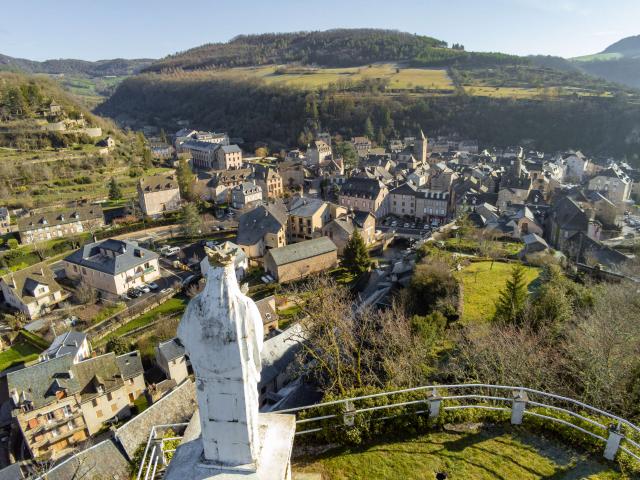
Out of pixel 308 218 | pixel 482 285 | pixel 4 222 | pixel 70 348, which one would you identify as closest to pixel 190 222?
pixel 308 218

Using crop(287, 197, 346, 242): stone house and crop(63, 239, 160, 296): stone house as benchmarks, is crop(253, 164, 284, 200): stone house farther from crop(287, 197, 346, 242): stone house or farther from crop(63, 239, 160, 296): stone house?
crop(63, 239, 160, 296): stone house

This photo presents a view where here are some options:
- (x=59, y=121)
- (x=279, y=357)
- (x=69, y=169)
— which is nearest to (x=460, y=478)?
(x=279, y=357)

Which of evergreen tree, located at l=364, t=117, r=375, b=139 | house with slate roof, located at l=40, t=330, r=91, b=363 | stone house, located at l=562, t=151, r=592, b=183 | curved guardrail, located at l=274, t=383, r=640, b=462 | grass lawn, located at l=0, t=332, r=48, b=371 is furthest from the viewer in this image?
evergreen tree, located at l=364, t=117, r=375, b=139

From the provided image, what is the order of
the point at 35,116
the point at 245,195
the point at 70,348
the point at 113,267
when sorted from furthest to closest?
the point at 35,116, the point at 245,195, the point at 113,267, the point at 70,348

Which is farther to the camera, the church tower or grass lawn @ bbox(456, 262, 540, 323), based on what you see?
the church tower

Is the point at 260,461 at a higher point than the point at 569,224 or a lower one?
higher

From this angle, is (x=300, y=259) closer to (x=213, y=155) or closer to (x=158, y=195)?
(x=158, y=195)

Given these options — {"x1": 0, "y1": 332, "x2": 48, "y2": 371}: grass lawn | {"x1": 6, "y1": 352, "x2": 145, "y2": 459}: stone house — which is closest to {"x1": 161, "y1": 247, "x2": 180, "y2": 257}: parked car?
{"x1": 0, "y1": 332, "x2": 48, "y2": 371}: grass lawn

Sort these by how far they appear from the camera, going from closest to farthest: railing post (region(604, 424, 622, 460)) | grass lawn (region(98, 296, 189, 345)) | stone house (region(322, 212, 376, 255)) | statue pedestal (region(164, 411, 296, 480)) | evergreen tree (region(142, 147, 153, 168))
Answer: statue pedestal (region(164, 411, 296, 480)), railing post (region(604, 424, 622, 460)), grass lawn (region(98, 296, 189, 345)), stone house (region(322, 212, 376, 255)), evergreen tree (region(142, 147, 153, 168))
